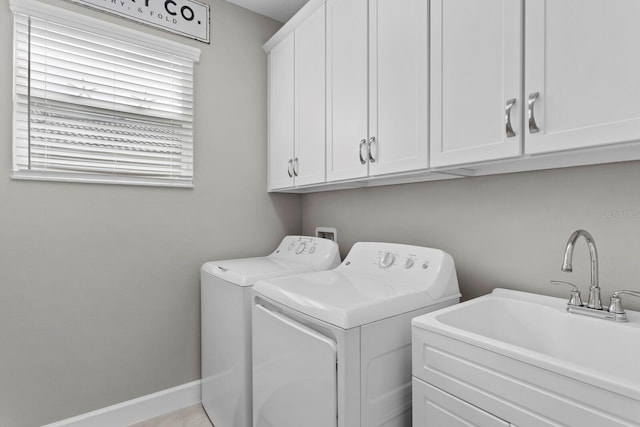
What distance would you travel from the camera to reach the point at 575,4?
0.92 metres

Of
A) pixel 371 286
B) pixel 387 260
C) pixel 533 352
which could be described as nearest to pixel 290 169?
pixel 387 260

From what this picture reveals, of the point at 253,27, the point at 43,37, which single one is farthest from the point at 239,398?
the point at 253,27

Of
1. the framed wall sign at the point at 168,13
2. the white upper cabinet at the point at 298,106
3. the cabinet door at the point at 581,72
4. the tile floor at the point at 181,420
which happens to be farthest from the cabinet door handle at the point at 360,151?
the tile floor at the point at 181,420

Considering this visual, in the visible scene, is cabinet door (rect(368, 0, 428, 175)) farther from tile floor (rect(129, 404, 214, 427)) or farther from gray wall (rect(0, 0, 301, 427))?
tile floor (rect(129, 404, 214, 427))

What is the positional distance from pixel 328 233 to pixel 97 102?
5.33ft

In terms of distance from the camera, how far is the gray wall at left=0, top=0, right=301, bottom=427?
1656 mm

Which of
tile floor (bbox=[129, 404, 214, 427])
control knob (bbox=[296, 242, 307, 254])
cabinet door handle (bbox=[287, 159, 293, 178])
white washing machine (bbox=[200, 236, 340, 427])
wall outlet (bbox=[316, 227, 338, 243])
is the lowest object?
tile floor (bbox=[129, 404, 214, 427])

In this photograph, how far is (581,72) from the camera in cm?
92

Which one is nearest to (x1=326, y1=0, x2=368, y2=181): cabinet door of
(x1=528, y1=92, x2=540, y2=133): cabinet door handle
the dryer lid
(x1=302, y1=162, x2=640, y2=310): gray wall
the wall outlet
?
(x1=302, y1=162, x2=640, y2=310): gray wall

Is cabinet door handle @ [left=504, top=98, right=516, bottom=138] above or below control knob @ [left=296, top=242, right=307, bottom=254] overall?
above

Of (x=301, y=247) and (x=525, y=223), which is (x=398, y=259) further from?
(x=301, y=247)

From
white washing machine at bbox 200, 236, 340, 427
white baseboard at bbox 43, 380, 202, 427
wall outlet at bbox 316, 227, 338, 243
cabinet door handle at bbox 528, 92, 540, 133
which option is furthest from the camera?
wall outlet at bbox 316, 227, 338, 243

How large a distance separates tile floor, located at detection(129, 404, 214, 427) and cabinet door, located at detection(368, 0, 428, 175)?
1811mm

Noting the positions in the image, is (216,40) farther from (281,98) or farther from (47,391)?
(47,391)
